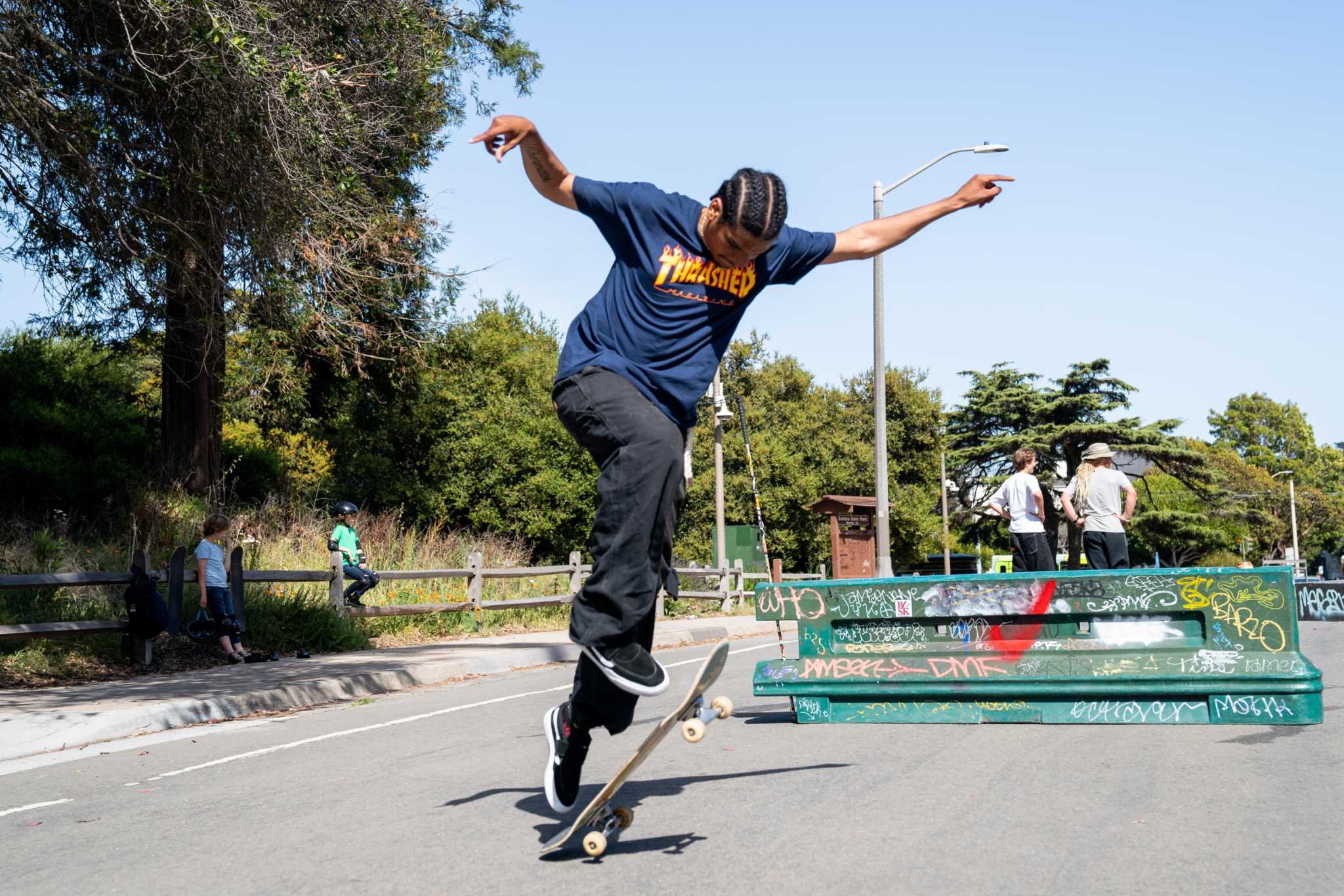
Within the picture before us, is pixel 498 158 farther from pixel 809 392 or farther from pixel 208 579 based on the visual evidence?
pixel 809 392

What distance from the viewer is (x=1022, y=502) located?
424 inches

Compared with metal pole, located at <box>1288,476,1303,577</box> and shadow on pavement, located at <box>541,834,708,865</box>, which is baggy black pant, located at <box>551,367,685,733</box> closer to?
shadow on pavement, located at <box>541,834,708,865</box>

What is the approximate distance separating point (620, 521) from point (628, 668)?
44 centimetres

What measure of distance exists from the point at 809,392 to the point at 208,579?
128 feet

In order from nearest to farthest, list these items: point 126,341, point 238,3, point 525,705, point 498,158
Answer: point 498,158
point 525,705
point 238,3
point 126,341

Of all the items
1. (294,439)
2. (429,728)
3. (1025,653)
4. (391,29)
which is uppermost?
(391,29)

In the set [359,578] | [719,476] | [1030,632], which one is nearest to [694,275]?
[1030,632]

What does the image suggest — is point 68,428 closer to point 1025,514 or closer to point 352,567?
point 352,567

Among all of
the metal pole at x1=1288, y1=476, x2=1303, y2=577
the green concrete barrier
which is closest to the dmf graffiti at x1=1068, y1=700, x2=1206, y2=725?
the green concrete barrier

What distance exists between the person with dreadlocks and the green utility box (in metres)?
26.4

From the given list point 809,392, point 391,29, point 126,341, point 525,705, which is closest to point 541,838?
point 525,705

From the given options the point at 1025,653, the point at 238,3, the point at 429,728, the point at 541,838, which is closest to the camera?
the point at 541,838

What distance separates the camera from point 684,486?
364cm

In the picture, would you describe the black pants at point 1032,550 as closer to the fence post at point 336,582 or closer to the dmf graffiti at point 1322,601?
the dmf graffiti at point 1322,601
